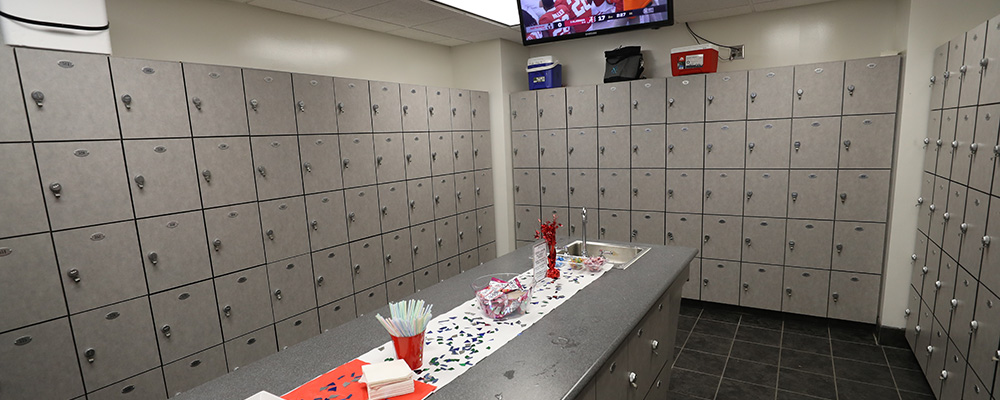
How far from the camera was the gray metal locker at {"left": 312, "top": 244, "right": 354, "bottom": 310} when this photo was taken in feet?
11.6

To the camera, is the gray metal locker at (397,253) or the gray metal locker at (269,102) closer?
the gray metal locker at (269,102)

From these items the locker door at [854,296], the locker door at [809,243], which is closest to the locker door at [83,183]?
the locker door at [809,243]

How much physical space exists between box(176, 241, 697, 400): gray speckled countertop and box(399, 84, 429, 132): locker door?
7.07ft

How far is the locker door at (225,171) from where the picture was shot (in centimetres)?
282

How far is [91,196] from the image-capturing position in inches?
93.9

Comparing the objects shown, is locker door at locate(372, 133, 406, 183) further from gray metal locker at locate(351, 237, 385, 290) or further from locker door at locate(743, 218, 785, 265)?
locker door at locate(743, 218, 785, 265)

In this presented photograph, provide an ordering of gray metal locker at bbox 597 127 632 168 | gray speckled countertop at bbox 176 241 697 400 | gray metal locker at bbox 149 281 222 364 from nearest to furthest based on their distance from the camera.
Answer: gray speckled countertop at bbox 176 241 697 400 < gray metal locker at bbox 149 281 222 364 < gray metal locker at bbox 597 127 632 168

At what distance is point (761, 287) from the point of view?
4.16 meters

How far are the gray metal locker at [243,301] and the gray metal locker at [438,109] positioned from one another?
2.01m

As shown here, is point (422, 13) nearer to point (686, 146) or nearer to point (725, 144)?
point (686, 146)

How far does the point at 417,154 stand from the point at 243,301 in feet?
6.21

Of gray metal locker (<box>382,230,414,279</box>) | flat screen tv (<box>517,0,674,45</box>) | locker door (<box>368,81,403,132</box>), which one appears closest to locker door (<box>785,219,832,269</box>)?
flat screen tv (<box>517,0,674,45</box>)

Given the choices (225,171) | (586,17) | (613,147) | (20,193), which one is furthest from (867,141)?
(20,193)

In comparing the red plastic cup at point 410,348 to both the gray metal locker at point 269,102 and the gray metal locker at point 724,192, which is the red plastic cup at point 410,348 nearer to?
the gray metal locker at point 269,102
